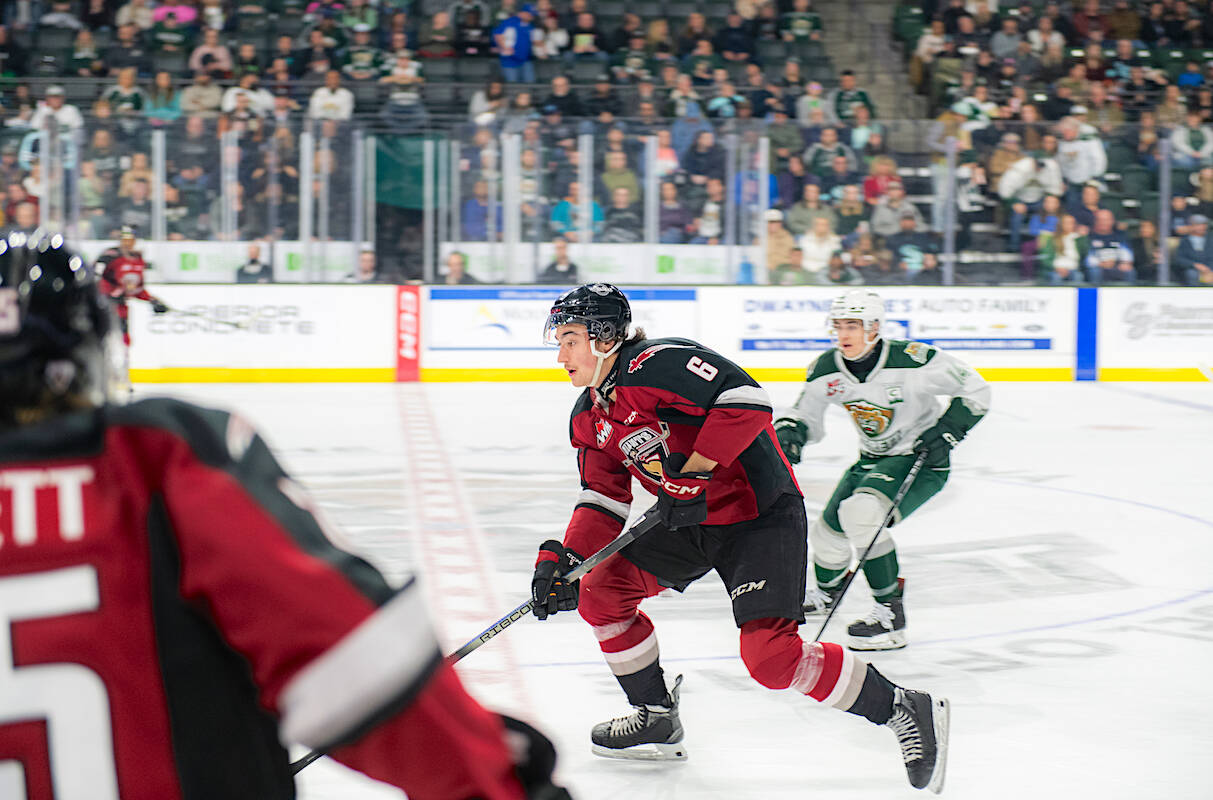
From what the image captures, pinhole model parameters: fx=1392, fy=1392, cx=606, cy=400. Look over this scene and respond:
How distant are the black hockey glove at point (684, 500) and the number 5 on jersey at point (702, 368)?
22cm

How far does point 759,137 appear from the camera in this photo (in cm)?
1145

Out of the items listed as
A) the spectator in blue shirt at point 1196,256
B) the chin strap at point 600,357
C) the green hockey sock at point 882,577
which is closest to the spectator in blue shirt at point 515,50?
the spectator in blue shirt at point 1196,256

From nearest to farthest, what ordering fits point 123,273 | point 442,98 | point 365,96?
1. point 123,273
2. point 365,96
3. point 442,98

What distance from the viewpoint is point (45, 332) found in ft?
2.77

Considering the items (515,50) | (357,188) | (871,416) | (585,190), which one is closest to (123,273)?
(357,188)

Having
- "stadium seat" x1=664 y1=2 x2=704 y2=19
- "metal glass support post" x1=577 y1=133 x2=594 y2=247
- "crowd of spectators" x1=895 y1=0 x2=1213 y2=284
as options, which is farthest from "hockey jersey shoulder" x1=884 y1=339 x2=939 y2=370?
"stadium seat" x1=664 y1=2 x2=704 y2=19

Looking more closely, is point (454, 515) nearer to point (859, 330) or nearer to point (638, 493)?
point (638, 493)

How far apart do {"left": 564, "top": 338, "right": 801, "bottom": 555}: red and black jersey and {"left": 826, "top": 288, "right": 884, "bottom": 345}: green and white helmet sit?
1147 mm

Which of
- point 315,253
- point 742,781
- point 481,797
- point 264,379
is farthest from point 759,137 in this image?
point 481,797

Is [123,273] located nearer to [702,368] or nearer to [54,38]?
[54,38]

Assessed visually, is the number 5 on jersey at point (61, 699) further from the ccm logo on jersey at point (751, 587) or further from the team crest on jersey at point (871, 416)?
the team crest on jersey at point (871, 416)

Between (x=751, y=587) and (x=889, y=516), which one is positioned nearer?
(x=751, y=587)

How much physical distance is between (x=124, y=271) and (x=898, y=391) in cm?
672

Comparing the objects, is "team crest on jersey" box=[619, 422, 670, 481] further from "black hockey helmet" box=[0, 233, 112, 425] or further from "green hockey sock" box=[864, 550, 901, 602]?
"black hockey helmet" box=[0, 233, 112, 425]
